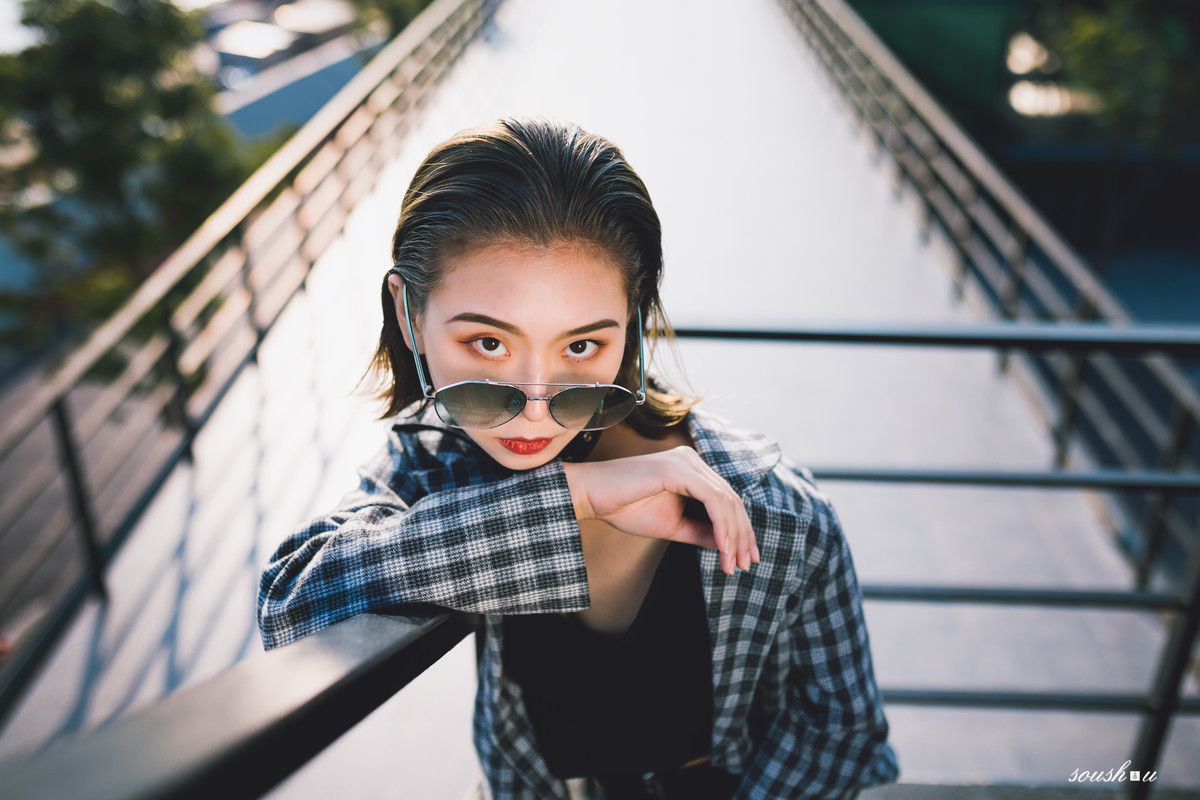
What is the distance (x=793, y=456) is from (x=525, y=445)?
294 centimetres

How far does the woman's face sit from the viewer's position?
3.16 feet

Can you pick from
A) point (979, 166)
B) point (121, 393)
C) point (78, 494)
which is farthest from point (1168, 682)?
point (121, 393)

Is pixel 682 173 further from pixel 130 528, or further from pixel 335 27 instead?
pixel 335 27

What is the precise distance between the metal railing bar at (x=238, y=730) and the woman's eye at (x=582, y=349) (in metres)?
0.43

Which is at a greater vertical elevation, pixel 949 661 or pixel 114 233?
pixel 114 233

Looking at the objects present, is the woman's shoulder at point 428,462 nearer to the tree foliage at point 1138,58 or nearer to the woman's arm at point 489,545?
the woman's arm at point 489,545

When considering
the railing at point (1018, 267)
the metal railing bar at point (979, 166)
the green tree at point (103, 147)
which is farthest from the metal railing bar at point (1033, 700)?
the green tree at point (103, 147)

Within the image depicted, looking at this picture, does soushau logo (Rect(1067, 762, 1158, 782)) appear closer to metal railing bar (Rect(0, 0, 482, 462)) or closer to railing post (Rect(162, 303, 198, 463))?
metal railing bar (Rect(0, 0, 482, 462))

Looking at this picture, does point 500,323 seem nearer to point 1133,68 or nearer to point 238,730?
point 238,730

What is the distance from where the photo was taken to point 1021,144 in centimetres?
1852

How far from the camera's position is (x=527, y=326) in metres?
0.97

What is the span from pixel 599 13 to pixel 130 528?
30.0ft

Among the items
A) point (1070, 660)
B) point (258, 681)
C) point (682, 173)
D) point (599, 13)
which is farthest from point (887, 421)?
point (599, 13)

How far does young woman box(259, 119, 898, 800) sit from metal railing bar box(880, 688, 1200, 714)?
34.4 inches
